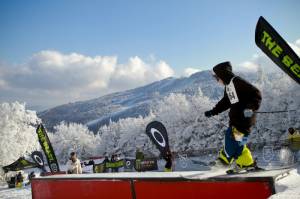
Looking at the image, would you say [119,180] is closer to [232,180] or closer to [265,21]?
[232,180]

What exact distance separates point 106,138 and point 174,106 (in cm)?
2638

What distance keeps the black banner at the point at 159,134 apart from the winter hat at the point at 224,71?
13.5 metres

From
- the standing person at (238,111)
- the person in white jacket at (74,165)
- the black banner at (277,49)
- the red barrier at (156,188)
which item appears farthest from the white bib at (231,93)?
the person in white jacket at (74,165)

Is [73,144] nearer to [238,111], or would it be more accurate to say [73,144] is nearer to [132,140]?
[132,140]

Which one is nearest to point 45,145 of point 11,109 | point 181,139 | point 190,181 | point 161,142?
point 161,142

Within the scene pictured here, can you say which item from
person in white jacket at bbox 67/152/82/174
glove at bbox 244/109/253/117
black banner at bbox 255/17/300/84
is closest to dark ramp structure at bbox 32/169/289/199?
glove at bbox 244/109/253/117

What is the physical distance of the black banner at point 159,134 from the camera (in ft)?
59.4

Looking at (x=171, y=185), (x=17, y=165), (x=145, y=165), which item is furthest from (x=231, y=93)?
(x=17, y=165)

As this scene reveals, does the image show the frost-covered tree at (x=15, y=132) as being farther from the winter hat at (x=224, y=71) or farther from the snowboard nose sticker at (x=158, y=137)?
the winter hat at (x=224, y=71)

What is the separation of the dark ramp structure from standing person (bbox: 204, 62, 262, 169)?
0.35 meters

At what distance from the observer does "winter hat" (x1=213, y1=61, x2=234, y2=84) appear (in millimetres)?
4645

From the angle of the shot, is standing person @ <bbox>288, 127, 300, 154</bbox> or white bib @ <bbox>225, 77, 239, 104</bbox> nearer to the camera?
white bib @ <bbox>225, 77, 239, 104</bbox>

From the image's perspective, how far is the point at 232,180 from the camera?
3.85 meters

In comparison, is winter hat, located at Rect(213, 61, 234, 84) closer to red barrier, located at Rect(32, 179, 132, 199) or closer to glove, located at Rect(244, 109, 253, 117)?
glove, located at Rect(244, 109, 253, 117)
